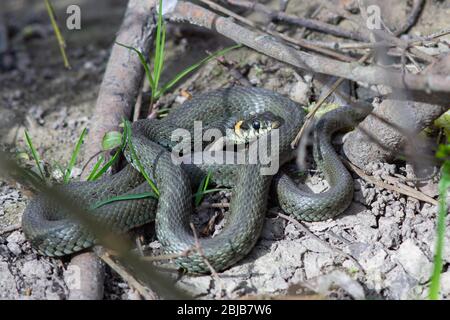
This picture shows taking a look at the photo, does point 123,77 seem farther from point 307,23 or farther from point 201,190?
point 307,23

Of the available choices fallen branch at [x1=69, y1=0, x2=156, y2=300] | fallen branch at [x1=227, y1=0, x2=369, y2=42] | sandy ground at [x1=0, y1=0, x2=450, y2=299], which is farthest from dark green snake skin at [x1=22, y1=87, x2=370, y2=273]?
fallen branch at [x1=227, y1=0, x2=369, y2=42]

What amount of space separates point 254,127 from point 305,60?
104 cm

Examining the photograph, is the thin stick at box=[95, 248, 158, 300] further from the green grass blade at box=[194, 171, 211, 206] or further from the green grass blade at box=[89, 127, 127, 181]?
the green grass blade at box=[194, 171, 211, 206]

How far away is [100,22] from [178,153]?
3.20 m

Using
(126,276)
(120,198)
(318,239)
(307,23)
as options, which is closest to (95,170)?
(120,198)

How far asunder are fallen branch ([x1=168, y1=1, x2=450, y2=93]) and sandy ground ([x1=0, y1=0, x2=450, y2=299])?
63 cm

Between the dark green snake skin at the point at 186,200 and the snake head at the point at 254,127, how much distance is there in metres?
0.15

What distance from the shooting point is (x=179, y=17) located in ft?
19.0

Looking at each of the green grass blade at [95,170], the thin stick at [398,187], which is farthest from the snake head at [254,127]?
the green grass blade at [95,170]

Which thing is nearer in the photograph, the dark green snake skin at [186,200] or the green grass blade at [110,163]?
the dark green snake skin at [186,200]

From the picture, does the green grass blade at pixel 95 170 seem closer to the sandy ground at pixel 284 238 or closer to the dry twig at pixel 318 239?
the sandy ground at pixel 284 238

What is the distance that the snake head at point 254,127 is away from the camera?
5277 mm

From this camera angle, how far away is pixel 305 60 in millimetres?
4473

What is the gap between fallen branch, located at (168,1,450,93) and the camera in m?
3.23
